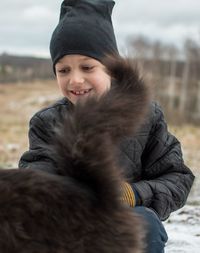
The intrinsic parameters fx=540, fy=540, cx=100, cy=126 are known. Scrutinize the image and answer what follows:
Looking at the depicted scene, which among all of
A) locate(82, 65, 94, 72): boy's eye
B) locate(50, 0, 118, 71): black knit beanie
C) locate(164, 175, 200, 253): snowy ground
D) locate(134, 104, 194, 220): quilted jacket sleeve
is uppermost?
locate(50, 0, 118, 71): black knit beanie

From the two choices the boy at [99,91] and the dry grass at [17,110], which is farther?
the dry grass at [17,110]

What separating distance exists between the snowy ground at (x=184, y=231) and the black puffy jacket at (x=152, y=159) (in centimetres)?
103

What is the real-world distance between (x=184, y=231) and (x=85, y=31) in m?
2.16

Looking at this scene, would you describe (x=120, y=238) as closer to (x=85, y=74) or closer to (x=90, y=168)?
(x=90, y=168)

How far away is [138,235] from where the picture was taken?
1867mm

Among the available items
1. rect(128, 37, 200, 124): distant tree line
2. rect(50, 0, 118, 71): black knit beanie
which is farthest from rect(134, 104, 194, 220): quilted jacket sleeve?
rect(128, 37, 200, 124): distant tree line

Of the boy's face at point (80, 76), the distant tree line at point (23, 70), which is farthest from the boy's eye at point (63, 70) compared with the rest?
the distant tree line at point (23, 70)

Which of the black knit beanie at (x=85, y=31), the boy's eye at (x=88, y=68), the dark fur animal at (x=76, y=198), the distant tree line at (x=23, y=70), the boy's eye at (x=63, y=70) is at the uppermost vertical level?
the black knit beanie at (x=85, y=31)

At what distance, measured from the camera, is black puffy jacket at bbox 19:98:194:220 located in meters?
2.79

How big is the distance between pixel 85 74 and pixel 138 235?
1.27 metres

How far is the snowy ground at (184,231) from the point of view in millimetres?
3905

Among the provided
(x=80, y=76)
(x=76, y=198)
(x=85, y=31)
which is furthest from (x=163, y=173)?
(x=76, y=198)

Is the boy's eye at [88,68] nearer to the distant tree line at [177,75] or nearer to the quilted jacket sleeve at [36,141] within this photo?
the quilted jacket sleeve at [36,141]

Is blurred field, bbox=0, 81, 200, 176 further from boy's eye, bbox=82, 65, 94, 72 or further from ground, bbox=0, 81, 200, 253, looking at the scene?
boy's eye, bbox=82, 65, 94, 72
